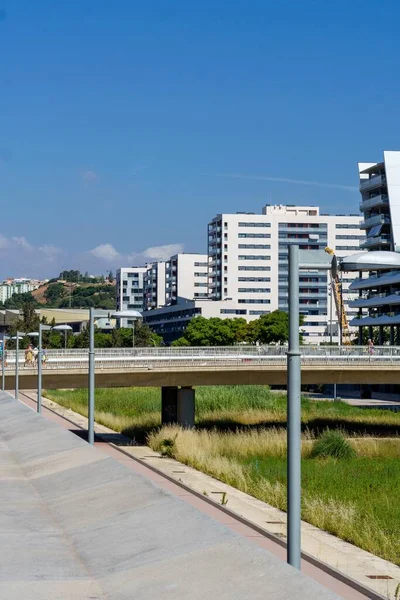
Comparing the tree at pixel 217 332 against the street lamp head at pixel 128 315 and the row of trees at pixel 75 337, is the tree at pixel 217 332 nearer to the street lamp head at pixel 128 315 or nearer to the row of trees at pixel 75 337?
the row of trees at pixel 75 337

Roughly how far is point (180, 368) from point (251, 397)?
2132 cm

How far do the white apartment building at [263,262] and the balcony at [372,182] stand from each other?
2153 inches

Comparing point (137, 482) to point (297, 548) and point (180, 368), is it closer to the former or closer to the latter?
point (297, 548)

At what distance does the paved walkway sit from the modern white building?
282 feet

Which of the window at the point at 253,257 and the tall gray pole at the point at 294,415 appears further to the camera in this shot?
the window at the point at 253,257

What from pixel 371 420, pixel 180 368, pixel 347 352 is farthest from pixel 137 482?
pixel 371 420

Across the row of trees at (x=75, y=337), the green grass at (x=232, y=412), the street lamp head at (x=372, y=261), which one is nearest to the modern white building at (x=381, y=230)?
the green grass at (x=232, y=412)

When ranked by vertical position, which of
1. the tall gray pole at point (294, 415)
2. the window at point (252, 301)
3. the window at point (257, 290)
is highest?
the window at point (257, 290)

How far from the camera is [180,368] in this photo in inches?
2208

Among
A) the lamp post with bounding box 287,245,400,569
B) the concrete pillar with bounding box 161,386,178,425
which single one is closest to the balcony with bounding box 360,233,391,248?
the concrete pillar with bounding box 161,386,178,425

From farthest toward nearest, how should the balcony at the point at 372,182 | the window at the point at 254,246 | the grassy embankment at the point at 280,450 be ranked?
the window at the point at 254,246 < the balcony at the point at 372,182 < the grassy embankment at the point at 280,450

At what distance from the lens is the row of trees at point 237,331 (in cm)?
14050

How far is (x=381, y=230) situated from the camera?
117m

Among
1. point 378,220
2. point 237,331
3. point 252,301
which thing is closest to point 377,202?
point 378,220
